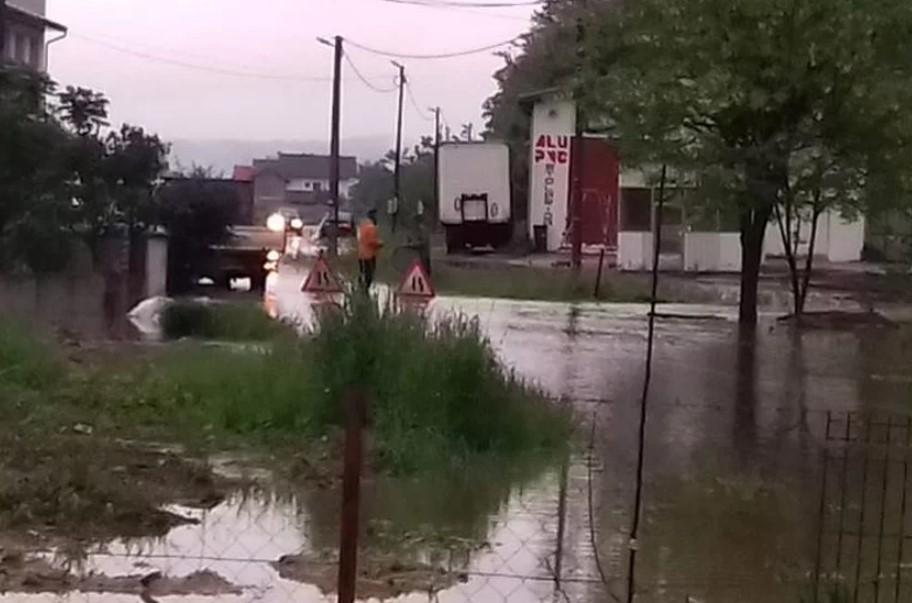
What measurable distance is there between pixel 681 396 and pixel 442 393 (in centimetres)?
544

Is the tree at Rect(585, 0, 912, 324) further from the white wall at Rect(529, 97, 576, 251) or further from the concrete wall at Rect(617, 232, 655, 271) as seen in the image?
the white wall at Rect(529, 97, 576, 251)

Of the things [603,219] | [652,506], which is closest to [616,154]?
[652,506]

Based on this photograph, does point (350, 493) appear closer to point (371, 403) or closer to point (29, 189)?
point (371, 403)

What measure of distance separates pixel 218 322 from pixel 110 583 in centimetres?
1293

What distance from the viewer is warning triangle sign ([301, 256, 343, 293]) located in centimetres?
1343

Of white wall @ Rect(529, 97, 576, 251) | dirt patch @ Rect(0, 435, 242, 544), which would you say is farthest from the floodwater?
white wall @ Rect(529, 97, 576, 251)

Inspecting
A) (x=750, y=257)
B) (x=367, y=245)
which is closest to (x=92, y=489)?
(x=367, y=245)

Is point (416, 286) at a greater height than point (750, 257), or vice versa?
point (416, 286)

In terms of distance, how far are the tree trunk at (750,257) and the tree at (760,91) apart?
462 mm

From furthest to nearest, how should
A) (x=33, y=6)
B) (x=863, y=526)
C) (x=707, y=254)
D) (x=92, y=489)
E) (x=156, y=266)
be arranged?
Result: (x=33, y=6) → (x=707, y=254) → (x=156, y=266) → (x=863, y=526) → (x=92, y=489)

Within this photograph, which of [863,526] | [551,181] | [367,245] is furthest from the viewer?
[551,181]

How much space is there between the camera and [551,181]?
5662 centimetres

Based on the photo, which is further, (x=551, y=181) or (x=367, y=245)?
(x=551, y=181)

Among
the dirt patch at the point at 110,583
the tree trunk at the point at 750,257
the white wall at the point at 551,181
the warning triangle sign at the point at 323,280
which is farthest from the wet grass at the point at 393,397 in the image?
the white wall at the point at 551,181
